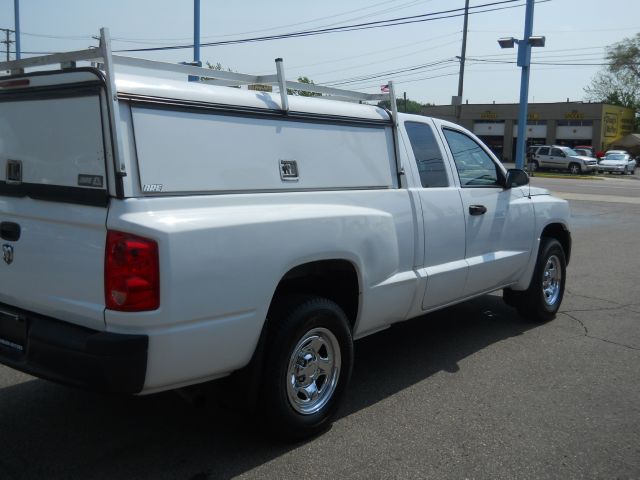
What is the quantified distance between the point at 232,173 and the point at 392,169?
1.47m

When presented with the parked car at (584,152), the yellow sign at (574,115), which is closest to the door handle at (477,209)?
the parked car at (584,152)

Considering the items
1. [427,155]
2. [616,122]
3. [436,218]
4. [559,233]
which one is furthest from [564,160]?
[436,218]

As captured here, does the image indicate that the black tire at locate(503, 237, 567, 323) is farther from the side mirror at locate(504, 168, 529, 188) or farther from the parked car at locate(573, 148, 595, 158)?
the parked car at locate(573, 148, 595, 158)

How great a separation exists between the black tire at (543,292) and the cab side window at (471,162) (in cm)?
113

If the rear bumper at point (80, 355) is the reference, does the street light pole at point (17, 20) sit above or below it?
above

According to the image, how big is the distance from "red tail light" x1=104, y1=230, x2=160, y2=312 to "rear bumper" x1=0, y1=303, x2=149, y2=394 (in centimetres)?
17

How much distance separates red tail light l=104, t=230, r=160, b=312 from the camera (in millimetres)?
2979

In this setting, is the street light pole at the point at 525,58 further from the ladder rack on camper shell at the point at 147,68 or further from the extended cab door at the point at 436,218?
the ladder rack on camper shell at the point at 147,68

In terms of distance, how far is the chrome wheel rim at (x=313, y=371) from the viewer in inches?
150

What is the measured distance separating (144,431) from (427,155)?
282cm

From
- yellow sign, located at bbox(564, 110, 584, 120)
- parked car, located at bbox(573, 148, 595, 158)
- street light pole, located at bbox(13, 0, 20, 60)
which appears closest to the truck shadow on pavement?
street light pole, located at bbox(13, 0, 20, 60)

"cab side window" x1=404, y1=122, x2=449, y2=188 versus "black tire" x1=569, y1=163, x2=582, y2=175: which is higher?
"cab side window" x1=404, y1=122, x2=449, y2=188

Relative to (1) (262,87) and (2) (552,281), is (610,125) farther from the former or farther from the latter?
(1) (262,87)

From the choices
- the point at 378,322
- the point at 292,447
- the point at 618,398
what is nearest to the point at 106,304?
the point at 292,447
